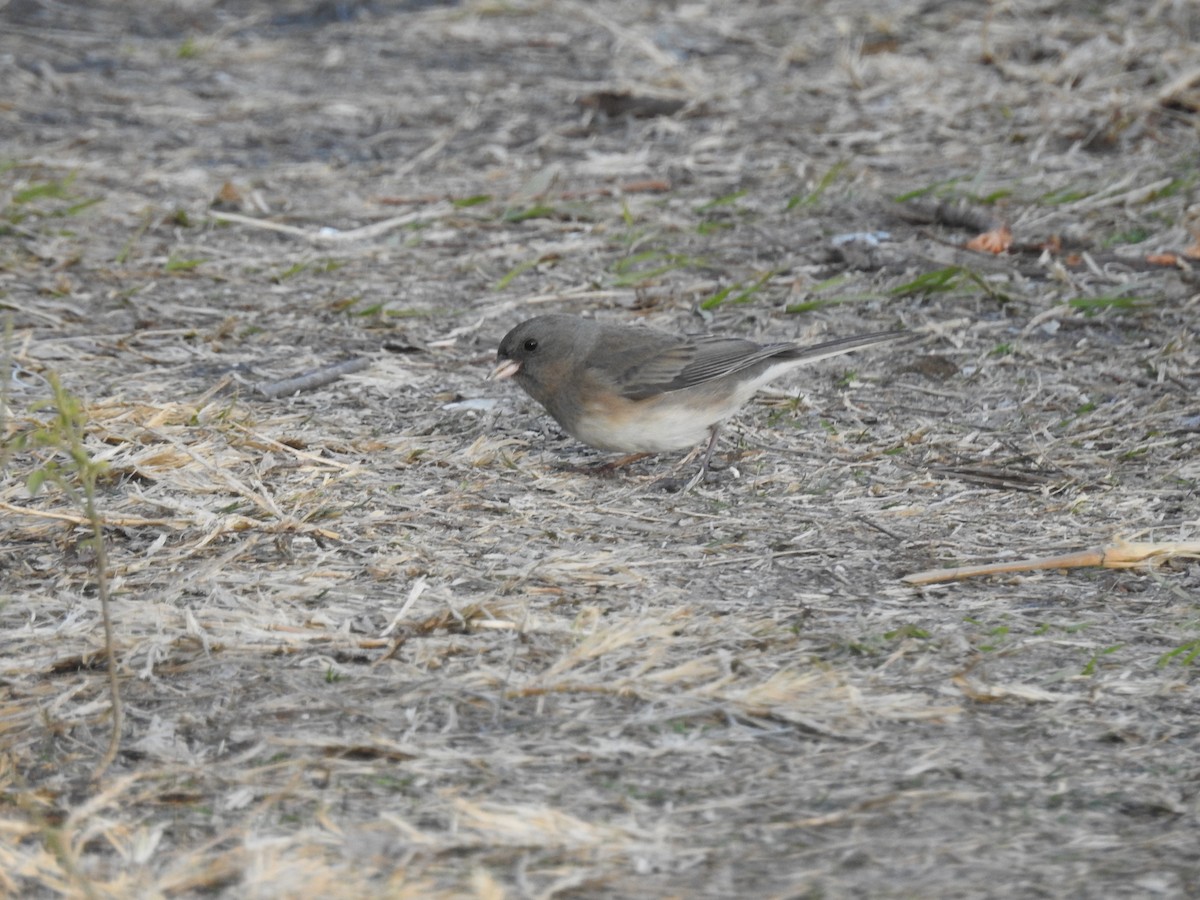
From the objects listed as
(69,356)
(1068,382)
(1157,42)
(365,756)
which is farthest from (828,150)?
(365,756)

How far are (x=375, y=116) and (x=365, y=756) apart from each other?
5.60 metres

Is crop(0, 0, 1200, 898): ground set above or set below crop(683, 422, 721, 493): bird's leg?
above

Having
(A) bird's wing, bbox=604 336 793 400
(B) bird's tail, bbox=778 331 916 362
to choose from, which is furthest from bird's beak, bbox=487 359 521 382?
(B) bird's tail, bbox=778 331 916 362

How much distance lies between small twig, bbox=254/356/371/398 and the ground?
0.12 feet

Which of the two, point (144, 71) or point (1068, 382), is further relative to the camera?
point (144, 71)

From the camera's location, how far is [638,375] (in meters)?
4.29

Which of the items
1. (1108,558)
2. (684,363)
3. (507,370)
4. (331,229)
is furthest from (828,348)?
(331,229)

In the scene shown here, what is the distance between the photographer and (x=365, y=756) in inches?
106

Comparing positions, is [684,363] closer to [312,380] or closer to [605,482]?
[605,482]

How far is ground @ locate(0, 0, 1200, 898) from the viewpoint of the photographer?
2.49m

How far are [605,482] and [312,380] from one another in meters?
1.12

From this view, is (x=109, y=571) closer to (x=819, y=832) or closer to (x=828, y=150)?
(x=819, y=832)

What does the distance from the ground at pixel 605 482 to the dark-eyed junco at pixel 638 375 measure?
158 mm

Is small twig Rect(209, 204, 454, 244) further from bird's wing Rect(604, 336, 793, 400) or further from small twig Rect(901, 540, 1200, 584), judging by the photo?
small twig Rect(901, 540, 1200, 584)
